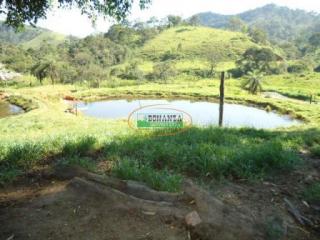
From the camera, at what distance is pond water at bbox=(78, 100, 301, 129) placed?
126 feet

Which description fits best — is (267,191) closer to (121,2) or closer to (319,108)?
(121,2)

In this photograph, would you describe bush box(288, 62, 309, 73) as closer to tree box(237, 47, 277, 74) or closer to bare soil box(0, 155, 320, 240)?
tree box(237, 47, 277, 74)

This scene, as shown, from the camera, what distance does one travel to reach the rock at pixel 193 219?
3.79 m

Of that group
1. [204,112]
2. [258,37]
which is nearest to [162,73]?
[204,112]

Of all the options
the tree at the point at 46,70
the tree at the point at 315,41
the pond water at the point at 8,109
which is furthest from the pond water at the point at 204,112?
the tree at the point at 315,41

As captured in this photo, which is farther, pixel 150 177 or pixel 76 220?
pixel 150 177

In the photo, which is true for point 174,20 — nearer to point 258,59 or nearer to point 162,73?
point 258,59

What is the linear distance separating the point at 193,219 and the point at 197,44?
134 meters

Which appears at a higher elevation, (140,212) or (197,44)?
(197,44)

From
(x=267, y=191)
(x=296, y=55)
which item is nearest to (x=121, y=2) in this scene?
(x=267, y=191)

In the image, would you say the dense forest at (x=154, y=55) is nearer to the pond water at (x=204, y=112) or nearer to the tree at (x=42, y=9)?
the pond water at (x=204, y=112)

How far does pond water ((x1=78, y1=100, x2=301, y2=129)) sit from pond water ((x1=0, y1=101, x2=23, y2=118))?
8179 mm

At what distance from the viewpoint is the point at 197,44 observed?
133875 millimetres

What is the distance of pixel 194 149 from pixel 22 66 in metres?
104
